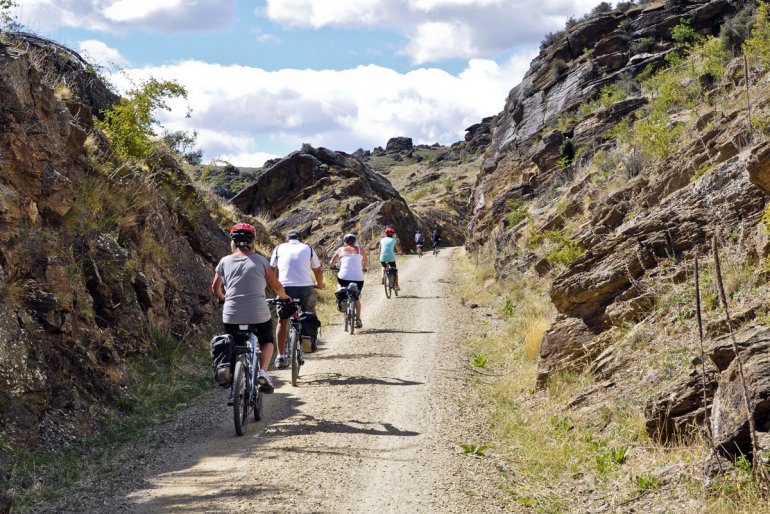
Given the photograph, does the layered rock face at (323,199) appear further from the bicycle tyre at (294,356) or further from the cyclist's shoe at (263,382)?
the cyclist's shoe at (263,382)

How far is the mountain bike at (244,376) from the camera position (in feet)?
23.9

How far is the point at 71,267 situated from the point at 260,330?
→ 330cm

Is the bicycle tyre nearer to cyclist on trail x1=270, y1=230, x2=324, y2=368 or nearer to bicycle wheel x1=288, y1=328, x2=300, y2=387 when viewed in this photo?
bicycle wheel x1=288, y1=328, x2=300, y2=387

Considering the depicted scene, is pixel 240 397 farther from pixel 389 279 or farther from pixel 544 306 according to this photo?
pixel 389 279

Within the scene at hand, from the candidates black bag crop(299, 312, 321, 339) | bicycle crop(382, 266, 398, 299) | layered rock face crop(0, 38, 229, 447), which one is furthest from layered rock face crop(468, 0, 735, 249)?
black bag crop(299, 312, 321, 339)

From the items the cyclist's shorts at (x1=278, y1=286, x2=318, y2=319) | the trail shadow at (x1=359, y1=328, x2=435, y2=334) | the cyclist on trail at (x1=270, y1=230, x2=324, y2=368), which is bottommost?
the trail shadow at (x1=359, y1=328, x2=435, y2=334)

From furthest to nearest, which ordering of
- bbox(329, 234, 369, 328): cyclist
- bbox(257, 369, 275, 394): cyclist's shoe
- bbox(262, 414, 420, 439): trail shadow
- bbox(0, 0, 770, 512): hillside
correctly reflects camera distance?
bbox(329, 234, 369, 328): cyclist
bbox(257, 369, 275, 394): cyclist's shoe
bbox(262, 414, 420, 439): trail shadow
bbox(0, 0, 770, 512): hillside

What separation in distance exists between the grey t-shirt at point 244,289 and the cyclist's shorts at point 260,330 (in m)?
0.09

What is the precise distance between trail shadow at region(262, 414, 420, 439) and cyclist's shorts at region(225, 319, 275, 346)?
100cm

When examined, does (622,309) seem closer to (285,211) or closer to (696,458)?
(696,458)

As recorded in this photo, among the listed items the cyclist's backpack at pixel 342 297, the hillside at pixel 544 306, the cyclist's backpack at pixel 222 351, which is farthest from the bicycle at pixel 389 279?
the cyclist's backpack at pixel 222 351

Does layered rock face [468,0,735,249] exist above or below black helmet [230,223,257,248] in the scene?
above

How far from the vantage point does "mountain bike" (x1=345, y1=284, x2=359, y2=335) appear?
14.4 m

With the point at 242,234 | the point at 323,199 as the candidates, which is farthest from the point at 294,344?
the point at 323,199
